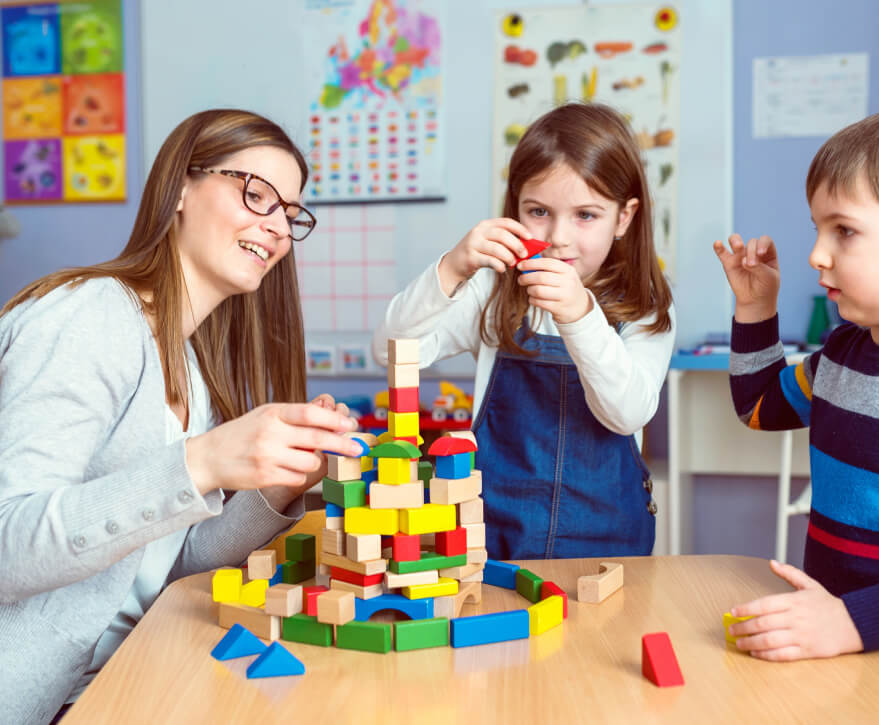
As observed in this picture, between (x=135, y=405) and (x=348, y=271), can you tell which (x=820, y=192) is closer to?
(x=135, y=405)

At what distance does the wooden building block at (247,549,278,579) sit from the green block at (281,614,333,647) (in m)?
0.10

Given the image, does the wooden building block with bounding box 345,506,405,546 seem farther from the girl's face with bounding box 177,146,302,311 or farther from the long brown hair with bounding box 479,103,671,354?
the long brown hair with bounding box 479,103,671,354

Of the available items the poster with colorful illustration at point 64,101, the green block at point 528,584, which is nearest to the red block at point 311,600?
the green block at point 528,584

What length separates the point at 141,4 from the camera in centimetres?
275

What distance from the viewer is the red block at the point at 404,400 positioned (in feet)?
2.66

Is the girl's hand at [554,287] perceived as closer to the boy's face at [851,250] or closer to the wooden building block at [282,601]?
the boy's face at [851,250]

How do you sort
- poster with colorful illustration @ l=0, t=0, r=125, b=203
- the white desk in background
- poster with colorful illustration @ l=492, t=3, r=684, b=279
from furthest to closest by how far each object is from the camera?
poster with colorful illustration @ l=0, t=0, r=125, b=203
poster with colorful illustration @ l=492, t=3, r=684, b=279
the white desk in background

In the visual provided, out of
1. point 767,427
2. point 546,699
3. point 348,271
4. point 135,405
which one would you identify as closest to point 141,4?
point 348,271

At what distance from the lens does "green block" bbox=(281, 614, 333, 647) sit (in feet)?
2.50

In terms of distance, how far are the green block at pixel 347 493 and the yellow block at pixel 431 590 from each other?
9cm

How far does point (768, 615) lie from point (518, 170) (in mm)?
864

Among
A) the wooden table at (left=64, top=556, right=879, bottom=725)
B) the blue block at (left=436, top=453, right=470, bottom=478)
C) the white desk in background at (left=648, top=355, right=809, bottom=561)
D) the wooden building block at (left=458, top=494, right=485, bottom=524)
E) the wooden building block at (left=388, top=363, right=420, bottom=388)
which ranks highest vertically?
the wooden building block at (left=388, top=363, right=420, bottom=388)

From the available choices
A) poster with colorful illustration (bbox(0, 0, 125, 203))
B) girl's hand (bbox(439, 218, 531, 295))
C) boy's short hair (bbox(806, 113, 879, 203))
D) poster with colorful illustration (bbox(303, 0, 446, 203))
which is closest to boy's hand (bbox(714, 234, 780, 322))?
boy's short hair (bbox(806, 113, 879, 203))

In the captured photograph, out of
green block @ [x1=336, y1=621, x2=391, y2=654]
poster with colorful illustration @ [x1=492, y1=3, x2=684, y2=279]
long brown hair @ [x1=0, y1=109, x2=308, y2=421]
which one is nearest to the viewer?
green block @ [x1=336, y1=621, x2=391, y2=654]
